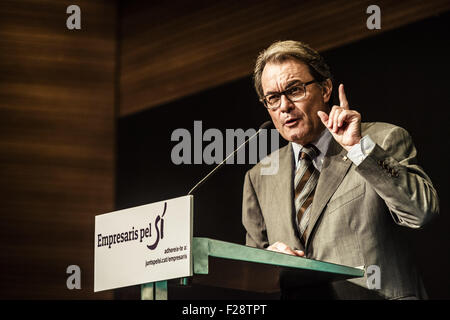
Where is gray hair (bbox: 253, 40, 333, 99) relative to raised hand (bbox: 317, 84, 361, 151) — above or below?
above

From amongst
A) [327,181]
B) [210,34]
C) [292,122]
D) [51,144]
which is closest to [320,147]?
[292,122]

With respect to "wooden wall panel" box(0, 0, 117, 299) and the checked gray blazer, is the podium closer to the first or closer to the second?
the checked gray blazer

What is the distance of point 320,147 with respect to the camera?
302 centimetres

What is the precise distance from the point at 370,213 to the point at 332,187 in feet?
0.56

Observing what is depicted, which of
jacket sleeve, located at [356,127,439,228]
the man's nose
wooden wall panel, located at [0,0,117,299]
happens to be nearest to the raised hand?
jacket sleeve, located at [356,127,439,228]

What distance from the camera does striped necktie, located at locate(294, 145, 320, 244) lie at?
285cm

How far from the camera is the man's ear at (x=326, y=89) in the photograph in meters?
3.19

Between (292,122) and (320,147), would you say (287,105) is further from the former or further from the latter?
(320,147)

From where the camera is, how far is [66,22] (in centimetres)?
425

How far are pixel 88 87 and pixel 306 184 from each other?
180 cm

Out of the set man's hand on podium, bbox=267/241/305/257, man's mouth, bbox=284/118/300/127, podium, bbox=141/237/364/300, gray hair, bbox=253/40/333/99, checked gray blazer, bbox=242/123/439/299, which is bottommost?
podium, bbox=141/237/364/300

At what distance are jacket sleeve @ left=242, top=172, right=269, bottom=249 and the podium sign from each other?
0.96 m
